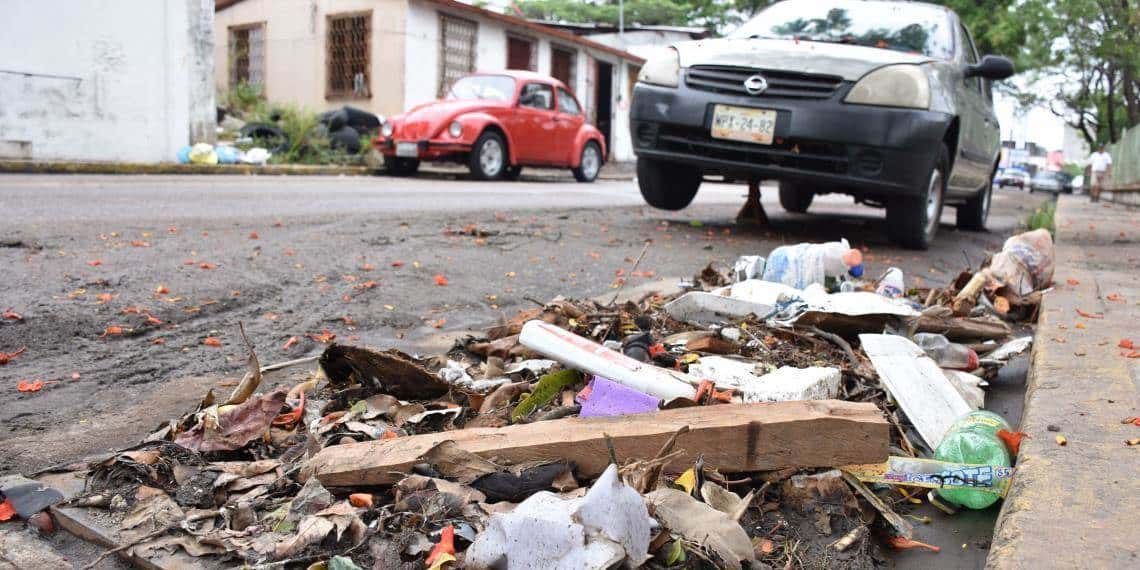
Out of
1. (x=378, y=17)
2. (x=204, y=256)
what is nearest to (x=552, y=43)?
(x=378, y=17)

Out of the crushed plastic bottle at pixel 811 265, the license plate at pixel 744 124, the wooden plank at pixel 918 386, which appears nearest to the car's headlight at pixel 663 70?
the license plate at pixel 744 124

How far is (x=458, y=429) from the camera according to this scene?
225cm

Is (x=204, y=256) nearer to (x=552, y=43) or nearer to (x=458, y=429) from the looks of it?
(x=458, y=429)

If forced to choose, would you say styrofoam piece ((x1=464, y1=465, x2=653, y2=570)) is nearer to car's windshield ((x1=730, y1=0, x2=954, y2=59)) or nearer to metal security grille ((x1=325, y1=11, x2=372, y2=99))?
car's windshield ((x1=730, y1=0, x2=954, y2=59))

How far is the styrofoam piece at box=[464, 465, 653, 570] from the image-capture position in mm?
1493

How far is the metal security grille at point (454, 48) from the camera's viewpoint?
20.1 metres

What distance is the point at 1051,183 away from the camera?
48.0 meters

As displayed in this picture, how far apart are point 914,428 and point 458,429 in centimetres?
112

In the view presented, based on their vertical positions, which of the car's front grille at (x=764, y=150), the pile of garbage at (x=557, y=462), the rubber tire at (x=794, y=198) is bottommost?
the pile of garbage at (x=557, y=462)

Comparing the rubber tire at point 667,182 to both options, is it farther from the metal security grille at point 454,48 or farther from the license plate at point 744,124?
the metal security grille at point 454,48

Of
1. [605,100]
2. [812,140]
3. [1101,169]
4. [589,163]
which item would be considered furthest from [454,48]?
[1101,169]

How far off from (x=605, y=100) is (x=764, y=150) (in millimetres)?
22592

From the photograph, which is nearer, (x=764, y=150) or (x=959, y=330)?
(x=959, y=330)

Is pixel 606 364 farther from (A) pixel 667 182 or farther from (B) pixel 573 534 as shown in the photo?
(A) pixel 667 182
